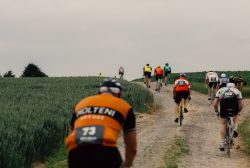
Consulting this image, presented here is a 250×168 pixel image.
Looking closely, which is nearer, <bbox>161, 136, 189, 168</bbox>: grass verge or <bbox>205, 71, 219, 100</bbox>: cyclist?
<bbox>161, 136, 189, 168</bbox>: grass verge

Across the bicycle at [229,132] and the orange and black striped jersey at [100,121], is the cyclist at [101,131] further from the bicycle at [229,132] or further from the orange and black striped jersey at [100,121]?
Result: the bicycle at [229,132]

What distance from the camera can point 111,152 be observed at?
21.5 feet

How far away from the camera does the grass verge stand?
14.8 m

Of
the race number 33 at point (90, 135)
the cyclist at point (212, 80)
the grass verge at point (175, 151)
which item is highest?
the cyclist at point (212, 80)

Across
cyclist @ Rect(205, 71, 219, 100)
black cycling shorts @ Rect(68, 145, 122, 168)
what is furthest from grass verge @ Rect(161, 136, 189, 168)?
cyclist @ Rect(205, 71, 219, 100)

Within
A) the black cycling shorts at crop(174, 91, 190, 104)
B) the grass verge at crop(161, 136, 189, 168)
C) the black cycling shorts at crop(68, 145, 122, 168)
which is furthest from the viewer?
the black cycling shorts at crop(174, 91, 190, 104)

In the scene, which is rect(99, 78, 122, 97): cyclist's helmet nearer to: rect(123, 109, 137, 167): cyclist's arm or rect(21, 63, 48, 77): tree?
rect(123, 109, 137, 167): cyclist's arm

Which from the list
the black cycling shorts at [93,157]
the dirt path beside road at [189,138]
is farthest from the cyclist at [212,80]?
the black cycling shorts at [93,157]

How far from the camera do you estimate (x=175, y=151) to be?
16.8 metres

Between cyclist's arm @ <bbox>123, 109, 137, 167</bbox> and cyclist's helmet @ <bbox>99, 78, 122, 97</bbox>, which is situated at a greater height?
cyclist's helmet @ <bbox>99, 78, 122, 97</bbox>

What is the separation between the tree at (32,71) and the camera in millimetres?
97438

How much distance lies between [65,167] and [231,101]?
197 inches

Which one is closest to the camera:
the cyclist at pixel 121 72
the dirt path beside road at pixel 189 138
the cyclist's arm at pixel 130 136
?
the cyclist's arm at pixel 130 136

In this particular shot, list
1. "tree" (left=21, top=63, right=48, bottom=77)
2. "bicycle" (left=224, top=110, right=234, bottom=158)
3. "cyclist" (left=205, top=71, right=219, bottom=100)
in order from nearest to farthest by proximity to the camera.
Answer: "bicycle" (left=224, top=110, right=234, bottom=158)
"cyclist" (left=205, top=71, right=219, bottom=100)
"tree" (left=21, top=63, right=48, bottom=77)
